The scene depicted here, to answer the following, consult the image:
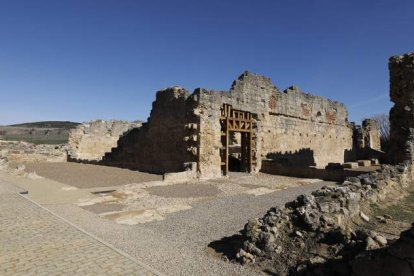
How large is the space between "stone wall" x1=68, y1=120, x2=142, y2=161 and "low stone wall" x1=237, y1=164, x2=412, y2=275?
2478cm

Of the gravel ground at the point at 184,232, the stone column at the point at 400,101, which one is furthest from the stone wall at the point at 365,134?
the gravel ground at the point at 184,232

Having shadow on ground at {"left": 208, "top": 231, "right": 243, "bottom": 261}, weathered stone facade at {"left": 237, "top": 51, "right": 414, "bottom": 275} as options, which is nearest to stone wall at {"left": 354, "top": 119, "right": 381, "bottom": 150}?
weathered stone facade at {"left": 237, "top": 51, "right": 414, "bottom": 275}

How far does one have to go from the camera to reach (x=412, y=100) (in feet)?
47.2

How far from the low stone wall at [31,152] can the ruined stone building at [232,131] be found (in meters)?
7.69

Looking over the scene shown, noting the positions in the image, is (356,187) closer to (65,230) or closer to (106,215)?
(106,215)

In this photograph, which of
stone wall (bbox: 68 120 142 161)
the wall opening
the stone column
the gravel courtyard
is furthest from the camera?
stone wall (bbox: 68 120 142 161)

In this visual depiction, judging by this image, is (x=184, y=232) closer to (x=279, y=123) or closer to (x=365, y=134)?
(x=279, y=123)

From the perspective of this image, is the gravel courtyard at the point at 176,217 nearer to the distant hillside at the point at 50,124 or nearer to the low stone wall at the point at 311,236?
the low stone wall at the point at 311,236

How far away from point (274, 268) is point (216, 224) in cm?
239

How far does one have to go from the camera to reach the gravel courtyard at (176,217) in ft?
15.6

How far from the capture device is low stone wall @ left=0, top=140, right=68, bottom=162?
26609mm

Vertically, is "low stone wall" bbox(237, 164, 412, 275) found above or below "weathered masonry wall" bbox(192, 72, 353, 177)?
below

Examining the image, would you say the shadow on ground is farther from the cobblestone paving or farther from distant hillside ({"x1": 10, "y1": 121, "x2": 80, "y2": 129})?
distant hillside ({"x1": 10, "y1": 121, "x2": 80, "y2": 129})

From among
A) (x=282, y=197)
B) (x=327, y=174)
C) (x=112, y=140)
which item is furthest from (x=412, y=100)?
(x=112, y=140)
